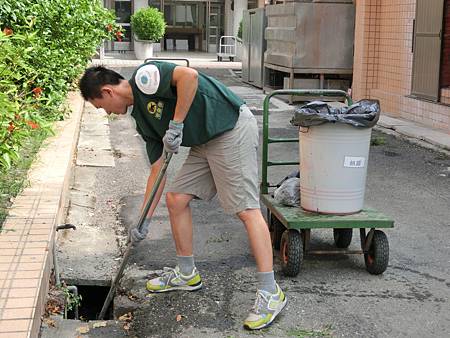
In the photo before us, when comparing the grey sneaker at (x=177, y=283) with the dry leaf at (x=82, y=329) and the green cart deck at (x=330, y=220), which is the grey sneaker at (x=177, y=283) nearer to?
the dry leaf at (x=82, y=329)

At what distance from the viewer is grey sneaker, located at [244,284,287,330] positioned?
13.1 feet

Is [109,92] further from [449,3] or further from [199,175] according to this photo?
[449,3]

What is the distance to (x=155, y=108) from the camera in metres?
4.05

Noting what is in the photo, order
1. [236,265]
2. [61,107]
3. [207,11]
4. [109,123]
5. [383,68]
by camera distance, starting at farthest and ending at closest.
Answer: [207,11], [383,68], [109,123], [61,107], [236,265]

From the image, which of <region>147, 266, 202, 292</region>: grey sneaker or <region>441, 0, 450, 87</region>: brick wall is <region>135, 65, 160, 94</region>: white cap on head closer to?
<region>147, 266, 202, 292</region>: grey sneaker

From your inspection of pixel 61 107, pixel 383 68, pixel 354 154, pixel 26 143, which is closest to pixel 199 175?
pixel 354 154

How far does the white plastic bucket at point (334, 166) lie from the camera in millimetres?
4762

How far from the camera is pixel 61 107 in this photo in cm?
1016

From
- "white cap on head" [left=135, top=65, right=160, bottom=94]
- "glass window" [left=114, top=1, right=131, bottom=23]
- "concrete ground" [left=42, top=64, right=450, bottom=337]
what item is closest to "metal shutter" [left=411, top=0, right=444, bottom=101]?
"concrete ground" [left=42, top=64, right=450, bottom=337]

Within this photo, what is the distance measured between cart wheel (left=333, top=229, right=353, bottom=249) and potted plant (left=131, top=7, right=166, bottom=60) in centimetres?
2227

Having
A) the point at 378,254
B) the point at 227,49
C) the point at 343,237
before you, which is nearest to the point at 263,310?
the point at 378,254

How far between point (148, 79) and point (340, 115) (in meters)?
1.40

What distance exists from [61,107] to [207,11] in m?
24.7

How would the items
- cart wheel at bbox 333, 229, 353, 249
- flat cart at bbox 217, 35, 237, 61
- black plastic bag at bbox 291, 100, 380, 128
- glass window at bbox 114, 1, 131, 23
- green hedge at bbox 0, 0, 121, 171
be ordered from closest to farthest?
1. black plastic bag at bbox 291, 100, 380, 128
2. green hedge at bbox 0, 0, 121, 171
3. cart wheel at bbox 333, 229, 353, 249
4. flat cart at bbox 217, 35, 237, 61
5. glass window at bbox 114, 1, 131, 23
